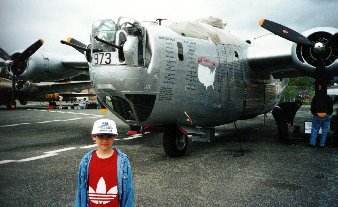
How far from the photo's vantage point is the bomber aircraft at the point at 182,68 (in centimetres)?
770

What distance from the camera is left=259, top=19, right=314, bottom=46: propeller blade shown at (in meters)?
9.87

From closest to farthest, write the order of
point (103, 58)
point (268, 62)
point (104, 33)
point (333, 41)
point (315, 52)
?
point (103, 58) < point (104, 33) < point (333, 41) < point (315, 52) < point (268, 62)

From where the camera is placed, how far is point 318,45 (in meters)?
10.0

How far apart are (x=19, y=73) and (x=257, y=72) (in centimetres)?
1116

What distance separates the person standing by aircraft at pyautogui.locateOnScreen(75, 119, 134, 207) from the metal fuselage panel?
4553mm

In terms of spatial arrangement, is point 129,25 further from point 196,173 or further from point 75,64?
point 75,64

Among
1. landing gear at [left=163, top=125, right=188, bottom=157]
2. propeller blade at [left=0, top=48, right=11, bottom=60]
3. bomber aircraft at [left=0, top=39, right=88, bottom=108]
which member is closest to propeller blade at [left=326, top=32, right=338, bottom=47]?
landing gear at [left=163, top=125, right=188, bottom=157]

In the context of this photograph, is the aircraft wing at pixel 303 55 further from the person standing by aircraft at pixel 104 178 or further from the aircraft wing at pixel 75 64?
the person standing by aircraft at pixel 104 178

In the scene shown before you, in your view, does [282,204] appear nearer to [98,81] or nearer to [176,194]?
[176,194]

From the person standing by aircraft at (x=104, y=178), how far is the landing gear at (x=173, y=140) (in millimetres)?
5640

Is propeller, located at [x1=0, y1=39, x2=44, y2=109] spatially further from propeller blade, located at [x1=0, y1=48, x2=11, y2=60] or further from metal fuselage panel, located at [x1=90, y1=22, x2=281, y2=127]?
metal fuselage panel, located at [x1=90, y1=22, x2=281, y2=127]

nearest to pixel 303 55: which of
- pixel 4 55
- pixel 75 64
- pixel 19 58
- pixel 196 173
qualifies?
pixel 196 173

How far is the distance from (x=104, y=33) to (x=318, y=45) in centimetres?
651

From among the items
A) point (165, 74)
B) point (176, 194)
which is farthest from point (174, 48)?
point (176, 194)
